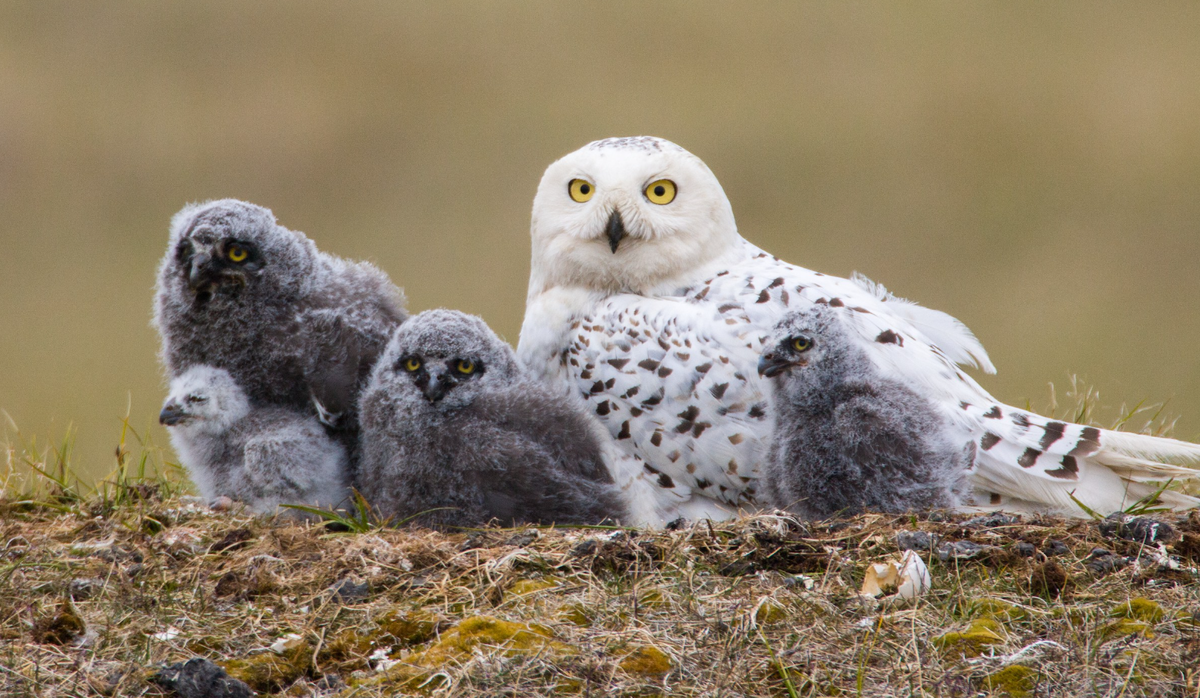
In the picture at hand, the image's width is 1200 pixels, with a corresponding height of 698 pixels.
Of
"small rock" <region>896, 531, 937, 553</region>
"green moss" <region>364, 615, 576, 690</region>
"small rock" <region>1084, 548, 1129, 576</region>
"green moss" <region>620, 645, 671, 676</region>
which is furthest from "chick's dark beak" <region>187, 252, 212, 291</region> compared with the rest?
"small rock" <region>1084, 548, 1129, 576</region>

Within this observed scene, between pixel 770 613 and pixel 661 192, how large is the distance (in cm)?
247

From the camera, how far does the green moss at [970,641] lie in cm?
302

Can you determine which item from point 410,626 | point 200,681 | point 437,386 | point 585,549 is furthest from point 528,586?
point 437,386

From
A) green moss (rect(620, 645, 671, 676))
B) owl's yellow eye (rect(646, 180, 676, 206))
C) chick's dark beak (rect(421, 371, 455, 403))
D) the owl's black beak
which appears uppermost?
owl's yellow eye (rect(646, 180, 676, 206))

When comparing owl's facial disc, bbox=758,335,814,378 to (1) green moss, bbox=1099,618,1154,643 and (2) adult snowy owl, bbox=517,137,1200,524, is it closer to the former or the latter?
(2) adult snowy owl, bbox=517,137,1200,524

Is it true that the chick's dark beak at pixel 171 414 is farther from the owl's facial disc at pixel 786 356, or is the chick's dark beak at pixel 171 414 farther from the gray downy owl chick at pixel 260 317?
the owl's facial disc at pixel 786 356

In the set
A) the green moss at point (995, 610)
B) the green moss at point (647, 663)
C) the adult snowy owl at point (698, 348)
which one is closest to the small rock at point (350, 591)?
the green moss at point (647, 663)

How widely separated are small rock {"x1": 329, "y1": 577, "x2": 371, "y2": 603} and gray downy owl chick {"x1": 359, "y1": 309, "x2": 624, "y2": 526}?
88 cm

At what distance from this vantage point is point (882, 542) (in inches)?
149

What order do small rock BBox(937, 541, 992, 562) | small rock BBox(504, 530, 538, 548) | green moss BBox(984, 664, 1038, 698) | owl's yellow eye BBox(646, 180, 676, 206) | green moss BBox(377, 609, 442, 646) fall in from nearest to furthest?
green moss BBox(984, 664, 1038, 698), green moss BBox(377, 609, 442, 646), small rock BBox(937, 541, 992, 562), small rock BBox(504, 530, 538, 548), owl's yellow eye BBox(646, 180, 676, 206)

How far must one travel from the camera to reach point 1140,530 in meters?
3.86

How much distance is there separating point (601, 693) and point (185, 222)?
312 cm

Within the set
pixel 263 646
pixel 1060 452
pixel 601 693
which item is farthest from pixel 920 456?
pixel 263 646

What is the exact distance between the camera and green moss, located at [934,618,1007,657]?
3016 mm
